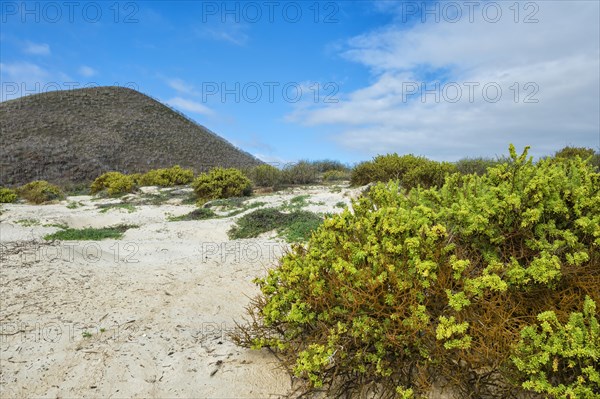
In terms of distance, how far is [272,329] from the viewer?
11.1ft

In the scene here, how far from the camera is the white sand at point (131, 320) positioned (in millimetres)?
3279

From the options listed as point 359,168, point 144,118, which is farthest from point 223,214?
point 144,118

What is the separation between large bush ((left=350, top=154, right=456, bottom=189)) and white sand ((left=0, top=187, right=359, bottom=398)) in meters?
6.53

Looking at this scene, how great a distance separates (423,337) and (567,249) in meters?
1.21

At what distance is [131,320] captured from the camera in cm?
454

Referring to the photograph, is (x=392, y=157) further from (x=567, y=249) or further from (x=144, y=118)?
(x=144, y=118)

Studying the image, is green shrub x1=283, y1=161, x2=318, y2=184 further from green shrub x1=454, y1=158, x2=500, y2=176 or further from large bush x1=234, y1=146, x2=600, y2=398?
large bush x1=234, y1=146, x2=600, y2=398

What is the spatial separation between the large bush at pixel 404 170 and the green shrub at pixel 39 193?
14.5 meters

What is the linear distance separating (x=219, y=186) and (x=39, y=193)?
906 centimetres

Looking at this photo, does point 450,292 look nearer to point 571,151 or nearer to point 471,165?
point 471,165

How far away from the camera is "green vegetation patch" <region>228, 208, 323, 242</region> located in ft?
29.1

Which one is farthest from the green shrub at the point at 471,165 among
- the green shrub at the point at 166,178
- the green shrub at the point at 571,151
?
the green shrub at the point at 166,178

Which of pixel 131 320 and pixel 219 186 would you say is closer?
pixel 131 320

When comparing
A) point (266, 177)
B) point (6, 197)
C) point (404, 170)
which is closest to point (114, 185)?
point (6, 197)
